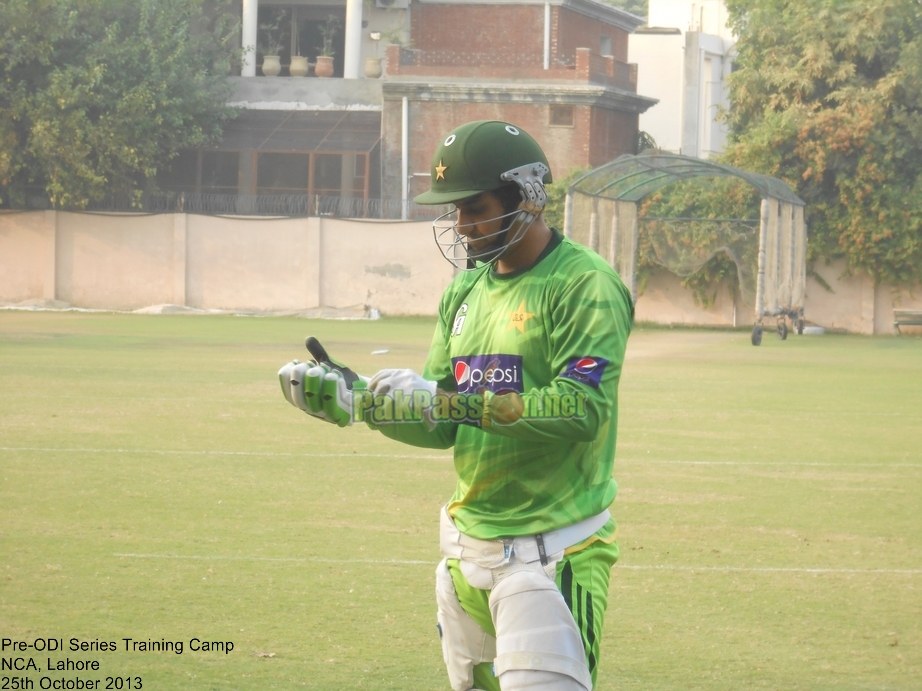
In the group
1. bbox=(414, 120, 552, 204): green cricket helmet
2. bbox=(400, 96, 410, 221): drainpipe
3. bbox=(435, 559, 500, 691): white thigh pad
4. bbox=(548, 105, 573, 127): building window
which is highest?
bbox=(548, 105, 573, 127): building window

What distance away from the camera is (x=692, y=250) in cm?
2962

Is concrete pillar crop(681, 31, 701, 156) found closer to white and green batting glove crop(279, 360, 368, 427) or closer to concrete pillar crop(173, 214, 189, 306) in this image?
concrete pillar crop(173, 214, 189, 306)

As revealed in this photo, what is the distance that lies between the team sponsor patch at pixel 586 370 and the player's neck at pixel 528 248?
1.30ft

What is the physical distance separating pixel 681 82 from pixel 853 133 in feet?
69.6

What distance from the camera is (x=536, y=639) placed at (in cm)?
346

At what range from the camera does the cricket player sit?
132 inches

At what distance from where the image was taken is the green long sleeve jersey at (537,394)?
338cm

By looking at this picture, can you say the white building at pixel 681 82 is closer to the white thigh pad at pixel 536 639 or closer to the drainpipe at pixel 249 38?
the drainpipe at pixel 249 38

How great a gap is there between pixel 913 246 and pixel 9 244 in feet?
80.2

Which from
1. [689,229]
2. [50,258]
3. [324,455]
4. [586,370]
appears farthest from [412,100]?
[586,370]

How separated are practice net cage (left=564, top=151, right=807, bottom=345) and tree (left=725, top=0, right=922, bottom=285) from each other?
149 inches

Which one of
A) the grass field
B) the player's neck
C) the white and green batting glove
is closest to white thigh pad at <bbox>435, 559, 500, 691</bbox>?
the white and green batting glove

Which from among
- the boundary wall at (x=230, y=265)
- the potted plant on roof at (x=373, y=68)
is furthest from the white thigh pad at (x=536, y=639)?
the potted plant on roof at (x=373, y=68)

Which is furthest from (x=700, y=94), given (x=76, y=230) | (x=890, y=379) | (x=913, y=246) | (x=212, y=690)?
(x=212, y=690)
